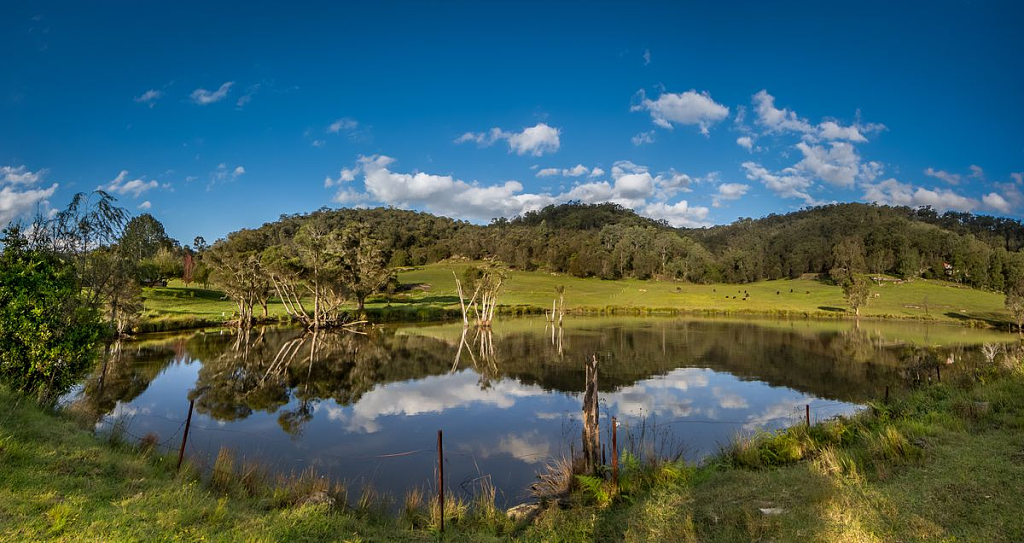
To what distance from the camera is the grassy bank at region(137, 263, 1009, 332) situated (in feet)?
209

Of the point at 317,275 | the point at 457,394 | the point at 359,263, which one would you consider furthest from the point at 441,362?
the point at 359,263

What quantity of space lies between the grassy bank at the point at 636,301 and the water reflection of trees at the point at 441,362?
14.8 m

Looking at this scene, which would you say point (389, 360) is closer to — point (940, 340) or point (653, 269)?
point (940, 340)

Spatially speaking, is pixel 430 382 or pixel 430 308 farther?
pixel 430 308

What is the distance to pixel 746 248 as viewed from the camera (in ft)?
500

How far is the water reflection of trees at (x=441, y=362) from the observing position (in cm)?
2373

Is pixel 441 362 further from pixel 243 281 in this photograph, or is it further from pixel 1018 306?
pixel 1018 306

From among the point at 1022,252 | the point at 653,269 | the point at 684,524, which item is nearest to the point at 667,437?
the point at 684,524

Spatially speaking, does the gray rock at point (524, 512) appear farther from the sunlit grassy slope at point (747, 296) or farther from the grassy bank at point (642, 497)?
the sunlit grassy slope at point (747, 296)

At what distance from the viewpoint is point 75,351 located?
13141mm

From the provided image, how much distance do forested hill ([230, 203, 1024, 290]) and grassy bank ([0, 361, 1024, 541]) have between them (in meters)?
104

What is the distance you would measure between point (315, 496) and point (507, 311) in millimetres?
68618

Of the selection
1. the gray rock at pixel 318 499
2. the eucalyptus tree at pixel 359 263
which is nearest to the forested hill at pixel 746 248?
the eucalyptus tree at pixel 359 263

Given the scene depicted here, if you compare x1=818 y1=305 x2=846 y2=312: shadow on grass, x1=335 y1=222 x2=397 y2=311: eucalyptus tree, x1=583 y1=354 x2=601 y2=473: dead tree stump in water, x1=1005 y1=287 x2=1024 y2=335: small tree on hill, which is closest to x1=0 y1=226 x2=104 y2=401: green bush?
x1=583 y1=354 x2=601 y2=473: dead tree stump in water
